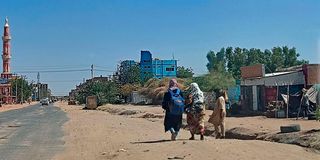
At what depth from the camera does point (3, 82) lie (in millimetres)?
112562

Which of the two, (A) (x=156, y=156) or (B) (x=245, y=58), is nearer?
(A) (x=156, y=156)

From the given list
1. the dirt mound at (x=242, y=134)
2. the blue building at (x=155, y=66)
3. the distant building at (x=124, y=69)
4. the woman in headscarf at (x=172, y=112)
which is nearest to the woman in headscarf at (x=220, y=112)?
the woman in headscarf at (x=172, y=112)

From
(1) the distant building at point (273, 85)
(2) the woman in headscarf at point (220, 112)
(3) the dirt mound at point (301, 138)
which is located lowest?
(3) the dirt mound at point (301, 138)

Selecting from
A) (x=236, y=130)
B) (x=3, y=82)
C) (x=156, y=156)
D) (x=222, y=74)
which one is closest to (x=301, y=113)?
(x=236, y=130)

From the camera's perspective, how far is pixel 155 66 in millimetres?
89062

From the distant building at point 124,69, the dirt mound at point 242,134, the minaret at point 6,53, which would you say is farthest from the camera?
the minaret at point 6,53

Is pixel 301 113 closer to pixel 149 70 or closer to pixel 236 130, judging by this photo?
pixel 236 130

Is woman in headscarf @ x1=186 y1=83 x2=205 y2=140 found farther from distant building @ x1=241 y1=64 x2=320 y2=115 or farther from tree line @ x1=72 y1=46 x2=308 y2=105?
tree line @ x1=72 y1=46 x2=308 y2=105

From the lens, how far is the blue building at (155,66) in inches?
3499

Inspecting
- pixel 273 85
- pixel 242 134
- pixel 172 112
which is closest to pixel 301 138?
pixel 172 112

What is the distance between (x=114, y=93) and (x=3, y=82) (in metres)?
44.0

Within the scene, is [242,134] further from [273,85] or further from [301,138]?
[273,85]

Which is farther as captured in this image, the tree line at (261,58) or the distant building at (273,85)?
the tree line at (261,58)

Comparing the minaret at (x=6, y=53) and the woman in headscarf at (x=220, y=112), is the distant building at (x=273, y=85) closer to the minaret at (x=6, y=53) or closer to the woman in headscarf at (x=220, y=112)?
the woman in headscarf at (x=220, y=112)
